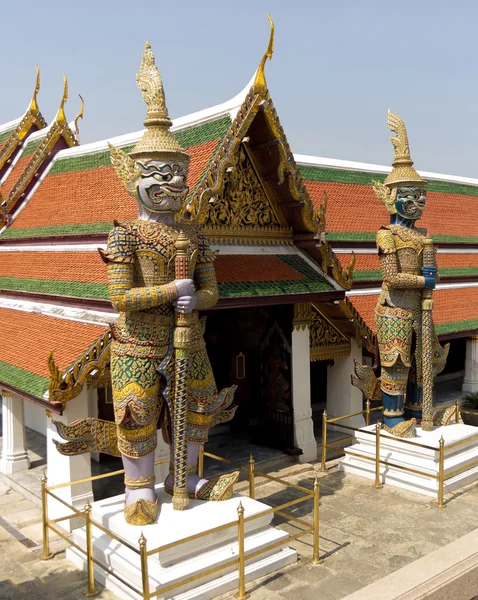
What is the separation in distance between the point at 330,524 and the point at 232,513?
207cm

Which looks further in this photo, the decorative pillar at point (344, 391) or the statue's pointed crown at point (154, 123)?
the decorative pillar at point (344, 391)

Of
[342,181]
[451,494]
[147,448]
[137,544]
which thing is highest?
[342,181]

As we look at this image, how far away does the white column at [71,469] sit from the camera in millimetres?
8383

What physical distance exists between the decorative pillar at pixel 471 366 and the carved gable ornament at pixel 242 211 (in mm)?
7675

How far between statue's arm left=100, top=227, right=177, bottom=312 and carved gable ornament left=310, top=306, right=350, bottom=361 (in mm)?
5691

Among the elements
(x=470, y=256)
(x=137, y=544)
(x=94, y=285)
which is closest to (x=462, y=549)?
(x=137, y=544)

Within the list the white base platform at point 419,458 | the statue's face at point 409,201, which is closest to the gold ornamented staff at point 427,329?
the statue's face at point 409,201

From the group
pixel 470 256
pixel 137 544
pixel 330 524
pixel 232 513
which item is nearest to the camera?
pixel 137 544

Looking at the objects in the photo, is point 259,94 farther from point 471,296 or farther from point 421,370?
point 471,296

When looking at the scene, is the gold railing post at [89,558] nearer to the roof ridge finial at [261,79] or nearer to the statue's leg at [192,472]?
the statue's leg at [192,472]

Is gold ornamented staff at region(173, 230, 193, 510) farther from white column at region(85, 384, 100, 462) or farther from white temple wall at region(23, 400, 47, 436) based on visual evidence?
white temple wall at region(23, 400, 47, 436)

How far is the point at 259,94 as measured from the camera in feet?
30.0

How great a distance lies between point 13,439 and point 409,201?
25.3ft

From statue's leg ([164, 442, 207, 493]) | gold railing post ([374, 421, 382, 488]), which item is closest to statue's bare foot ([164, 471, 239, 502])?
statue's leg ([164, 442, 207, 493])
